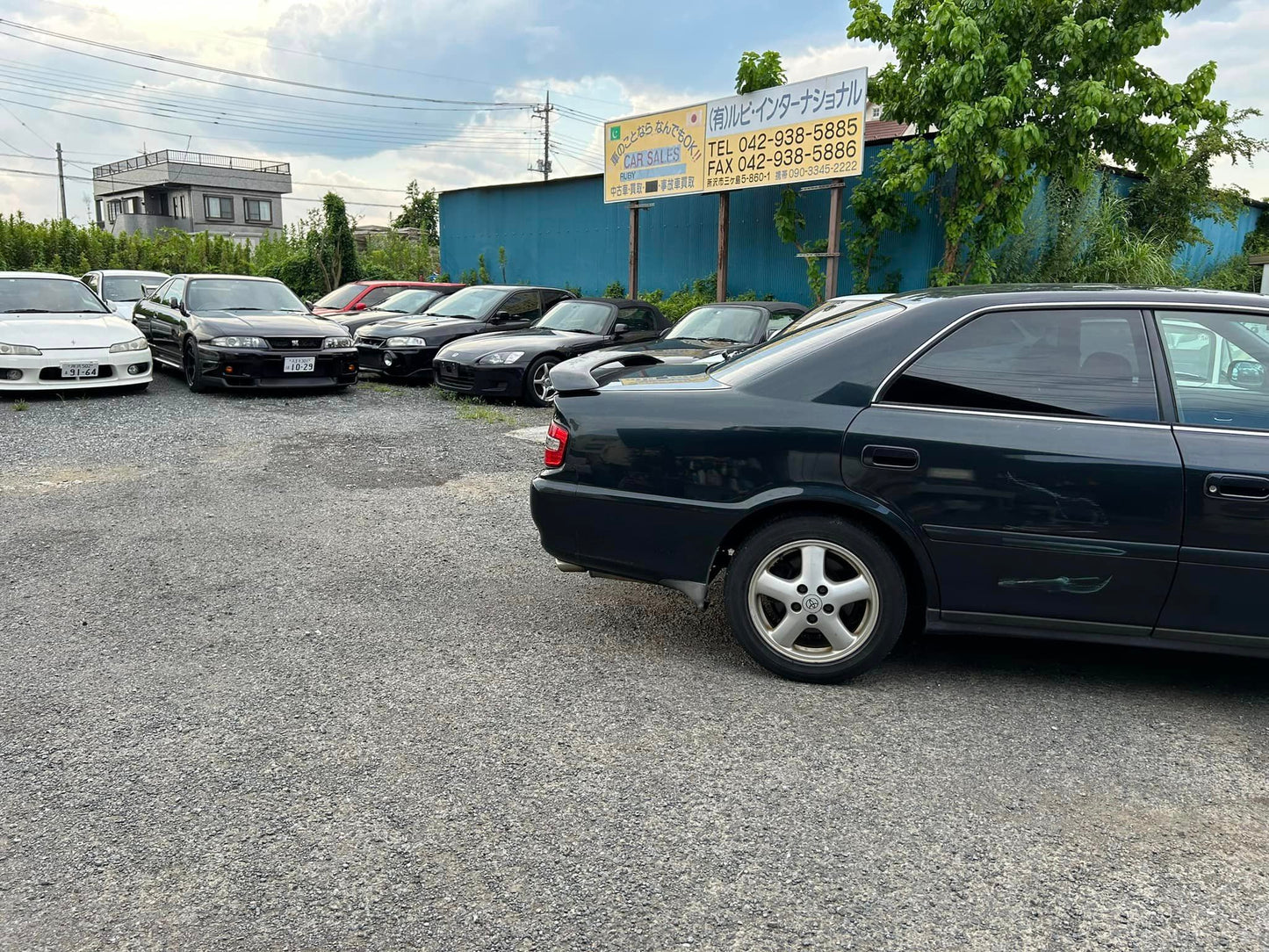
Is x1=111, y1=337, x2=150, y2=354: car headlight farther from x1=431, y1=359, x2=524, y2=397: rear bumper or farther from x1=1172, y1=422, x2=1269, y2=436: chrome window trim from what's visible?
x1=1172, y1=422, x2=1269, y2=436: chrome window trim

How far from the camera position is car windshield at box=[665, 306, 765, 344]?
30.3 feet

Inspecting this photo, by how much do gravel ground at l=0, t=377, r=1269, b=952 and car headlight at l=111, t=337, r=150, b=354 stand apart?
6235 mm

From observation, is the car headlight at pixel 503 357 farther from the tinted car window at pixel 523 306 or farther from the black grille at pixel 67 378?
the black grille at pixel 67 378

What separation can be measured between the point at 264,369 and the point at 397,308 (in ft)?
14.9

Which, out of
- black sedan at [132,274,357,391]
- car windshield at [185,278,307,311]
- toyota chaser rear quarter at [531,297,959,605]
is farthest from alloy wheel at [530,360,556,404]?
toyota chaser rear quarter at [531,297,959,605]

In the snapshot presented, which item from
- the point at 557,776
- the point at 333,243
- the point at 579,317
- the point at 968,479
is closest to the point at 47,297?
the point at 579,317

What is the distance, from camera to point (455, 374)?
430 inches

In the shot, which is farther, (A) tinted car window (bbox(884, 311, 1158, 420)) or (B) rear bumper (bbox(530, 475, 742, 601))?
(B) rear bumper (bbox(530, 475, 742, 601))

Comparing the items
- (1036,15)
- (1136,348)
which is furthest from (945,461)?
(1036,15)

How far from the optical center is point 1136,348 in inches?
132

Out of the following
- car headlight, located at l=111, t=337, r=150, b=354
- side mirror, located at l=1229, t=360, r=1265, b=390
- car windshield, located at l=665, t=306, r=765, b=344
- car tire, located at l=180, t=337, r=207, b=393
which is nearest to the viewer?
side mirror, located at l=1229, t=360, r=1265, b=390

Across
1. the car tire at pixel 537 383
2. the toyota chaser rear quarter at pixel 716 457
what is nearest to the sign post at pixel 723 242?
the car tire at pixel 537 383

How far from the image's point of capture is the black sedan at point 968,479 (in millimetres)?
3203

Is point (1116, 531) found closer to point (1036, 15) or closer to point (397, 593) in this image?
point (397, 593)
